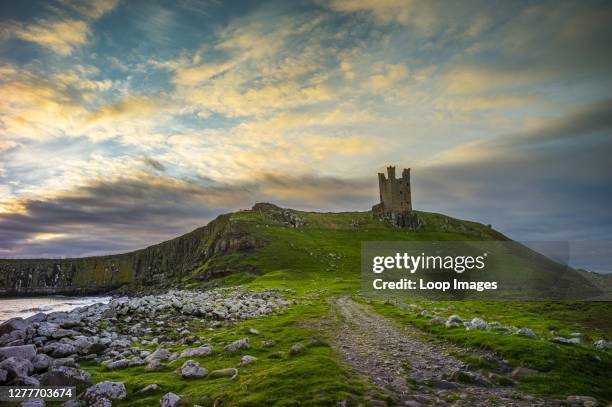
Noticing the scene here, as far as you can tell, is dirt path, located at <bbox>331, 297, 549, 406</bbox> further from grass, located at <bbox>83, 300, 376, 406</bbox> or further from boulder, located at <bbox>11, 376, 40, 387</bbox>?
boulder, located at <bbox>11, 376, 40, 387</bbox>

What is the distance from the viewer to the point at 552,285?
87.0m

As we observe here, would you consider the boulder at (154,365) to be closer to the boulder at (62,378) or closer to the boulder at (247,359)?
the boulder at (62,378)

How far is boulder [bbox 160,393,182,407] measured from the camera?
10.6m

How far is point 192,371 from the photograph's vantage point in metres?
13.2

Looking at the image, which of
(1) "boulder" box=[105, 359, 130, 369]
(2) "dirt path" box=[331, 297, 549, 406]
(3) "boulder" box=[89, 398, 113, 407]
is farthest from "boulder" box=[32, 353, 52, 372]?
(2) "dirt path" box=[331, 297, 549, 406]

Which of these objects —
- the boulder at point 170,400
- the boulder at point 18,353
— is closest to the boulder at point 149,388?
the boulder at point 170,400

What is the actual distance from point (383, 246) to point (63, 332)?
164973 millimetres

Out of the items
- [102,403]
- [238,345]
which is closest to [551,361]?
[238,345]

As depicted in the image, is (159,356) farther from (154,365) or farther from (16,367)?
(16,367)

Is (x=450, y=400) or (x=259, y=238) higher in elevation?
(x=259, y=238)

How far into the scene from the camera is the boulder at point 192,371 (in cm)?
1303

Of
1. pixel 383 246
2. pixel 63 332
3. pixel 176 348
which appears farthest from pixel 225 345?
pixel 383 246

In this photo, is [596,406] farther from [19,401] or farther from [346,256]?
[346,256]

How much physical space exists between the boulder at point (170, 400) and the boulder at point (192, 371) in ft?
6.97
